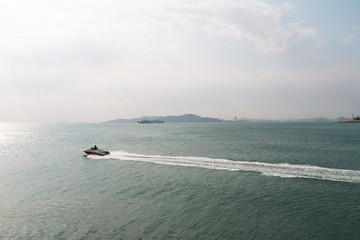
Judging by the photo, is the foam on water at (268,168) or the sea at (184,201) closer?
the sea at (184,201)

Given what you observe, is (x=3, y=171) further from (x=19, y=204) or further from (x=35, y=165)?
(x=19, y=204)

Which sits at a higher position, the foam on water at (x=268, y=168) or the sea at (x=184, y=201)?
the foam on water at (x=268, y=168)

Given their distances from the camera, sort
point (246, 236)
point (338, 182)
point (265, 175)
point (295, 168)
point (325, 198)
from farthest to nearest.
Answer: point (295, 168) → point (265, 175) → point (338, 182) → point (325, 198) → point (246, 236)

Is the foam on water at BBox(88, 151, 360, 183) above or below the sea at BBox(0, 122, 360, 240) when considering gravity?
above

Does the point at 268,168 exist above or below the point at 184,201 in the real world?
above

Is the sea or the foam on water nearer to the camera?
the sea

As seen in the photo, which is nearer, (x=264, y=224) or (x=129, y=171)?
(x=264, y=224)

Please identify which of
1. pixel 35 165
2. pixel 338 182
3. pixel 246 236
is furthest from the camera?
pixel 35 165

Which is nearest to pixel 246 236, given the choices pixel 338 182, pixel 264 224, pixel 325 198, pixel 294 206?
pixel 264 224
